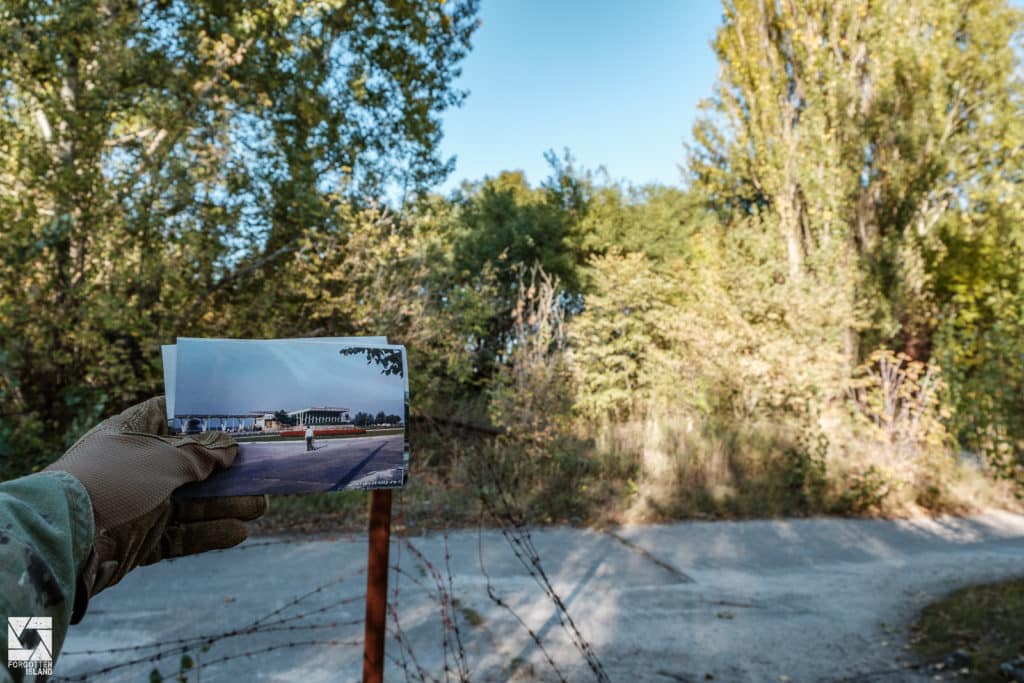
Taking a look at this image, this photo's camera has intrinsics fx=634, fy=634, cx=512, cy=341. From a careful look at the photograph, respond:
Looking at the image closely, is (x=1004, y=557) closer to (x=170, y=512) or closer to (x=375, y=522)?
(x=375, y=522)

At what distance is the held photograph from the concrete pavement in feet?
6.76

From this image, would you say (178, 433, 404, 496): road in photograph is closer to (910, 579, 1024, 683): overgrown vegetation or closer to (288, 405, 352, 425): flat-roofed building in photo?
(288, 405, 352, 425): flat-roofed building in photo

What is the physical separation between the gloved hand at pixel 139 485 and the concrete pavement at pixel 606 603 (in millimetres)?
1832

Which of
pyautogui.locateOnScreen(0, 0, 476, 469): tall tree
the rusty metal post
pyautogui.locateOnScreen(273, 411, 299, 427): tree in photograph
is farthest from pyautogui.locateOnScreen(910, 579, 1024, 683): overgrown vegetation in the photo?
pyautogui.locateOnScreen(0, 0, 476, 469): tall tree

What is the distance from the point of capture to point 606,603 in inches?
159

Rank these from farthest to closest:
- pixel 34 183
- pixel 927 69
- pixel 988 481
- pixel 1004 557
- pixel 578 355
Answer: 1. pixel 927 69
2. pixel 578 355
3. pixel 988 481
4. pixel 1004 557
5. pixel 34 183

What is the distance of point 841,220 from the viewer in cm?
998

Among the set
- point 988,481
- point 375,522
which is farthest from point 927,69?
point 375,522

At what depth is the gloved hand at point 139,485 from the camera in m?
1.06

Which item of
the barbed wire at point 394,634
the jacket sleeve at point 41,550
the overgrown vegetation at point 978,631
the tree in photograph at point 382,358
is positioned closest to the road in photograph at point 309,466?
the tree in photograph at point 382,358

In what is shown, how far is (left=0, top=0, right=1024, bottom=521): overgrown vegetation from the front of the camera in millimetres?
5137

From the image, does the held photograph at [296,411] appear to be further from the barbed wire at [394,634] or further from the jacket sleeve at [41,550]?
the barbed wire at [394,634]

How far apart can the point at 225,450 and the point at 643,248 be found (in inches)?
629

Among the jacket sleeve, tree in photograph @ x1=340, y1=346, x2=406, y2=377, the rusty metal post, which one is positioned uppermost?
tree in photograph @ x1=340, y1=346, x2=406, y2=377
